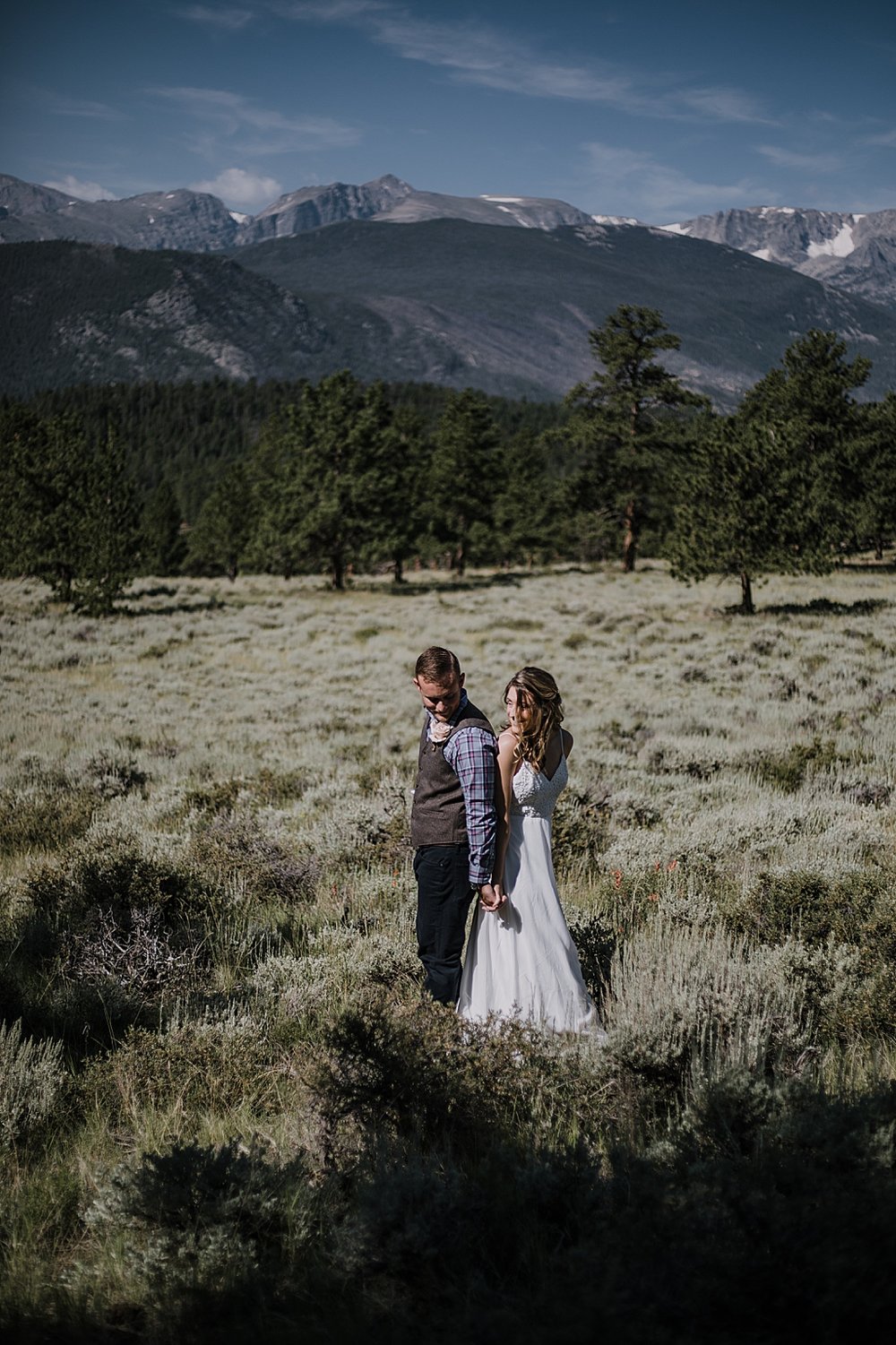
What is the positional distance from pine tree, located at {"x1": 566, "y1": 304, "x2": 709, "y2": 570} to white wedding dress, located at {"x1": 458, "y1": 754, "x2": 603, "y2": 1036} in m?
38.1

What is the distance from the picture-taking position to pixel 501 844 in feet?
12.8

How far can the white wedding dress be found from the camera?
3.83 metres

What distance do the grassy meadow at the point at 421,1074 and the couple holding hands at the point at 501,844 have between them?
297 millimetres

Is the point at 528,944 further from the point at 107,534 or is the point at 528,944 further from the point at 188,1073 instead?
the point at 107,534

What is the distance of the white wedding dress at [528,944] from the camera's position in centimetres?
383

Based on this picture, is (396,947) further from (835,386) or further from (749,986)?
(835,386)

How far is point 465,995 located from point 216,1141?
1.31m

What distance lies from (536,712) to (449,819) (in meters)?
0.70

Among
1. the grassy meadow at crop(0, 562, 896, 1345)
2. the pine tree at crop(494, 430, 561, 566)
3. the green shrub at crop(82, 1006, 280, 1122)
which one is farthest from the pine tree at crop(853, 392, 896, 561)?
the green shrub at crop(82, 1006, 280, 1122)

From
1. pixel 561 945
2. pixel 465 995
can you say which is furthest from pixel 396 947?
pixel 561 945

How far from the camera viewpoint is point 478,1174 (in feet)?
9.15

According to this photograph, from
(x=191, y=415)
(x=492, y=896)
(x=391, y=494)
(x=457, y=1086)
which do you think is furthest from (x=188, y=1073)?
(x=191, y=415)

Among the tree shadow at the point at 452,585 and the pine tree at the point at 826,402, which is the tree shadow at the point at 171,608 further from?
the pine tree at the point at 826,402

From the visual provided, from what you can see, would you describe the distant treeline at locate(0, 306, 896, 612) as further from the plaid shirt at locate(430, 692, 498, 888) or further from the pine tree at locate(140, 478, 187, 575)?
the plaid shirt at locate(430, 692, 498, 888)
